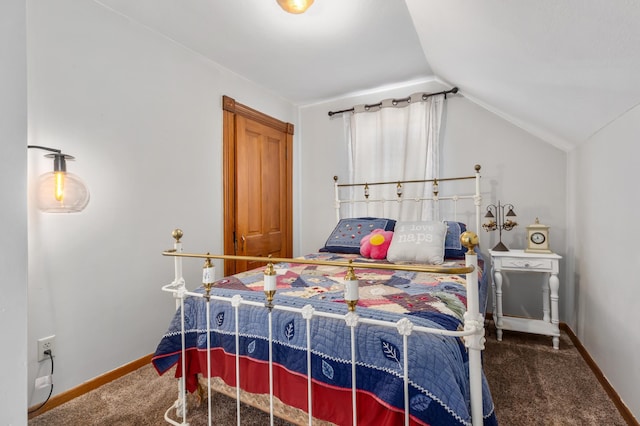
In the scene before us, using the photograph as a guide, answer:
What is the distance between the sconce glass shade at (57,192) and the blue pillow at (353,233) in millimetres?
1901

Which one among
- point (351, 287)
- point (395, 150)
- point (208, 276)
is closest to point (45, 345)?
point (208, 276)

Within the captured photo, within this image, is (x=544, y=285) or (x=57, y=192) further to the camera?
(x=544, y=285)

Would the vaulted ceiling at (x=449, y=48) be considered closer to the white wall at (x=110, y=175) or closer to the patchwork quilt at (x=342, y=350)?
the white wall at (x=110, y=175)

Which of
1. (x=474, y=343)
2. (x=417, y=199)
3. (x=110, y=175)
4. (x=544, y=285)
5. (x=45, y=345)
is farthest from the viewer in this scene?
(x=417, y=199)

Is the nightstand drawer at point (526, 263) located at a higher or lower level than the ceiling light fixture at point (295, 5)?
lower

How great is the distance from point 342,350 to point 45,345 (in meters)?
1.70

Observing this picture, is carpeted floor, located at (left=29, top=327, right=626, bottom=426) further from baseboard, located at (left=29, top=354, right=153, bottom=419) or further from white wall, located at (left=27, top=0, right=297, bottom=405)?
white wall, located at (left=27, top=0, right=297, bottom=405)

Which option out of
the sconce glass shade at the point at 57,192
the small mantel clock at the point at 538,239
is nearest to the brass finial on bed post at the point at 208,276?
the sconce glass shade at the point at 57,192

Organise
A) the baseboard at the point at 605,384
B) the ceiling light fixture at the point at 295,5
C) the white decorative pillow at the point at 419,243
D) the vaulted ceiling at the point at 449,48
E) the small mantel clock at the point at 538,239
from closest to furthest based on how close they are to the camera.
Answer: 1. the vaulted ceiling at the point at 449,48
2. the baseboard at the point at 605,384
3. the ceiling light fixture at the point at 295,5
4. the white decorative pillow at the point at 419,243
5. the small mantel clock at the point at 538,239

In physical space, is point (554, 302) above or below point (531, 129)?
below

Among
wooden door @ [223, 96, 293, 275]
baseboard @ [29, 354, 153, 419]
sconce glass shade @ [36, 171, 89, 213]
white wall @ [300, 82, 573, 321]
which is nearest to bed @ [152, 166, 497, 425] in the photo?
sconce glass shade @ [36, 171, 89, 213]

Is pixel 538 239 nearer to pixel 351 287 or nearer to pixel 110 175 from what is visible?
pixel 351 287

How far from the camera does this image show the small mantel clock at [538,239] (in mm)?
2418

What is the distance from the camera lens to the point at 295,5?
1.88 metres
